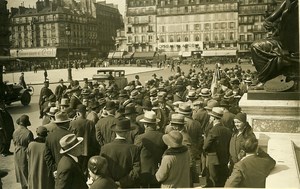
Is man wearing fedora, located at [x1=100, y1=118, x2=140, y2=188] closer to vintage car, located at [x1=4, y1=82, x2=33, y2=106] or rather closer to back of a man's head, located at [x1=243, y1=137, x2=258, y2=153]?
back of a man's head, located at [x1=243, y1=137, x2=258, y2=153]

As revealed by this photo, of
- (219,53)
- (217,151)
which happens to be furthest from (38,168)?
(219,53)

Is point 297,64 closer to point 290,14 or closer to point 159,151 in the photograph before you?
point 290,14

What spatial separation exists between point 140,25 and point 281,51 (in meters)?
62.4

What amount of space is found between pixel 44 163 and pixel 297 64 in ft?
13.5

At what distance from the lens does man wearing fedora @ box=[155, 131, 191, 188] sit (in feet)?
13.1

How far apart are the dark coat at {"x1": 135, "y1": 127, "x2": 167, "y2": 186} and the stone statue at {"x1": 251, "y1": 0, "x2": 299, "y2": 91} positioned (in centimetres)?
199

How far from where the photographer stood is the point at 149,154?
188 inches

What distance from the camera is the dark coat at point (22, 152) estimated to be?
5.95 meters

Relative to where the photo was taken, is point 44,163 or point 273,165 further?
point 44,163

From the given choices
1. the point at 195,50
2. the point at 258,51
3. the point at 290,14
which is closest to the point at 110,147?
the point at 258,51

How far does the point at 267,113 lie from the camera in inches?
201

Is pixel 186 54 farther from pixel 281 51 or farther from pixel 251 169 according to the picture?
pixel 251 169

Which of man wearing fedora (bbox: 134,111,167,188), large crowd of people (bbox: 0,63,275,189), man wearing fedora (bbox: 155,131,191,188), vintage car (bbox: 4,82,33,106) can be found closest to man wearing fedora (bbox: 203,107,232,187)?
large crowd of people (bbox: 0,63,275,189)

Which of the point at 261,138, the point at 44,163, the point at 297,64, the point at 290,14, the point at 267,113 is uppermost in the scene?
the point at 290,14
